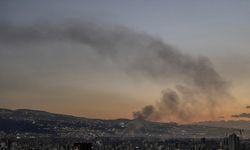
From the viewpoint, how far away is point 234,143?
18250 centimetres

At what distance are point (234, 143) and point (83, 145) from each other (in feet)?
415

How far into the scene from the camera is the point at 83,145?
65125 mm

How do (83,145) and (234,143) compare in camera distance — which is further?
(234,143)
